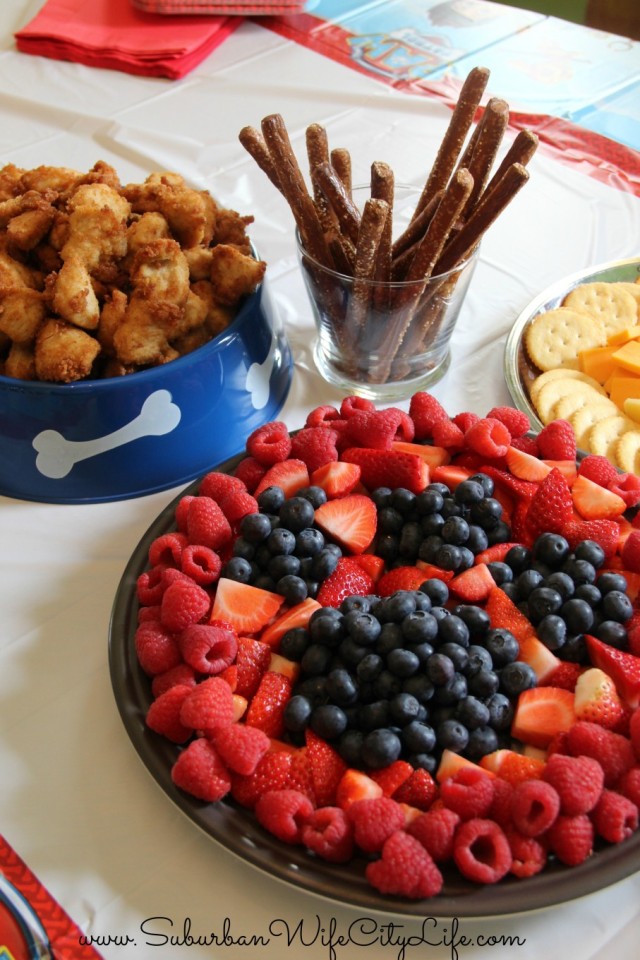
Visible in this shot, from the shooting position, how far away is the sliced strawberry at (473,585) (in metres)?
0.96

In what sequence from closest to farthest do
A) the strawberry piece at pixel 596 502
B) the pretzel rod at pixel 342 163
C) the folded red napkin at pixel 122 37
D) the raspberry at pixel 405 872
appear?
the raspberry at pixel 405 872, the strawberry piece at pixel 596 502, the pretzel rod at pixel 342 163, the folded red napkin at pixel 122 37

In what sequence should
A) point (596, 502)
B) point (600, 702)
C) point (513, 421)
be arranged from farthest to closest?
point (513, 421) < point (596, 502) < point (600, 702)

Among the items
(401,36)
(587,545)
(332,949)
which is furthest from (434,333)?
(401,36)

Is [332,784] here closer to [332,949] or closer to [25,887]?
[332,949]

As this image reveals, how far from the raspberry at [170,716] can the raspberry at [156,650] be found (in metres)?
0.05

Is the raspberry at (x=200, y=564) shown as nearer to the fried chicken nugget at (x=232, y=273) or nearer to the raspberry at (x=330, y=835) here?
the raspberry at (x=330, y=835)

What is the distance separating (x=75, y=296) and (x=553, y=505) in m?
0.67

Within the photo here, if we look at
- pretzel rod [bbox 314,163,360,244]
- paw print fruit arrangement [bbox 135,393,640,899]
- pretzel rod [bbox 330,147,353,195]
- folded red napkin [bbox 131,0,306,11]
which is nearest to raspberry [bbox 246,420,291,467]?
paw print fruit arrangement [bbox 135,393,640,899]

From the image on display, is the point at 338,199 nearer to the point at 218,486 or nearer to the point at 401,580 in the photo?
the point at 218,486

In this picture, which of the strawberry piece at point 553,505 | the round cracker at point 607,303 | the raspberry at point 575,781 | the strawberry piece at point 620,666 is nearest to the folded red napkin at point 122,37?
the round cracker at point 607,303

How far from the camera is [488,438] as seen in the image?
1.10m

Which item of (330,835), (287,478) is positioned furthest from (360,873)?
(287,478)

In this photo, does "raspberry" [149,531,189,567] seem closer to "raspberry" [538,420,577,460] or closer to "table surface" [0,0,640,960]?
"table surface" [0,0,640,960]

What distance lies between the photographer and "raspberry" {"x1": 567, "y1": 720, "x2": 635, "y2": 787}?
789 millimetres
